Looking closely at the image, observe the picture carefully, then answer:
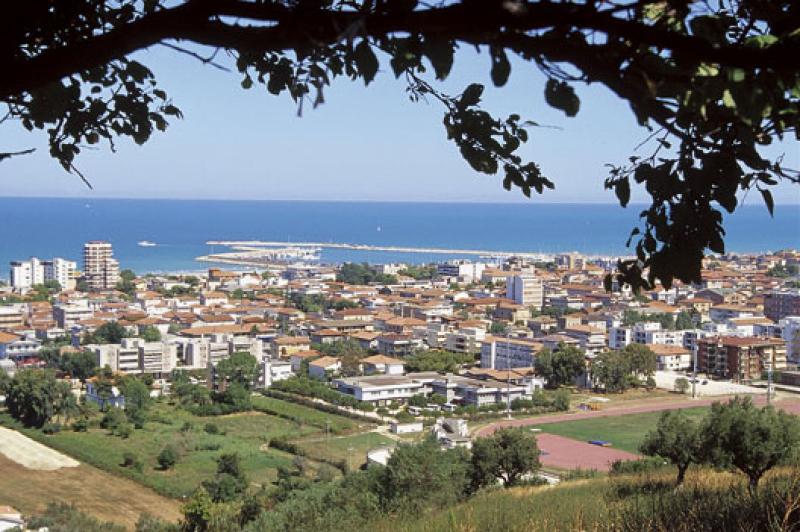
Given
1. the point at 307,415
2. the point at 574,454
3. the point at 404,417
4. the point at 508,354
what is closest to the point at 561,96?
the point at 574,454

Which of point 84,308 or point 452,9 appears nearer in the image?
point 452,9

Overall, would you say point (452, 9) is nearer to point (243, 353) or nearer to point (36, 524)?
point (36, 524)

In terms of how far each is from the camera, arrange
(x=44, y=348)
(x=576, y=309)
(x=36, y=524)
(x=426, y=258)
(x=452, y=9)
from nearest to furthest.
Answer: (x=452, y=9), (x=36, y=524), (x=44, y=348), (x=576, y=309), (x=426, y=258)

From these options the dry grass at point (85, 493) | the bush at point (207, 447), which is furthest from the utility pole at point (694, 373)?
the dry grass at point (85, 493)

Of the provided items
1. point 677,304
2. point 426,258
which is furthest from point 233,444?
→ point 426,258

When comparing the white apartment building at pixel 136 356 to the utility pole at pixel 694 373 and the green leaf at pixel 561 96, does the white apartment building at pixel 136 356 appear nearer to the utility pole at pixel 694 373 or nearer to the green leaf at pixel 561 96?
the utility pole at pixel 694 373
